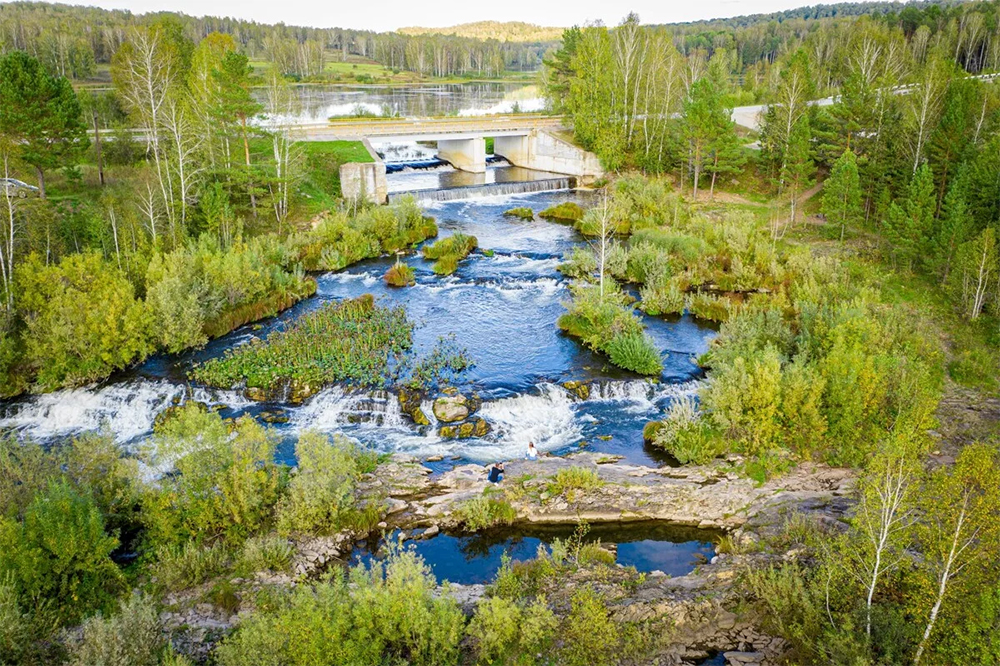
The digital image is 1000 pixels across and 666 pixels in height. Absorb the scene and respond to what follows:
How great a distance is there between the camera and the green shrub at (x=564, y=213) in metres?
44.9

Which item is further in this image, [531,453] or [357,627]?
[531,453]

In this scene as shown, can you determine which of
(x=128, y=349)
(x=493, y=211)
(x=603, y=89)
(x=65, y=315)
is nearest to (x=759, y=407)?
(x=128, y=349)

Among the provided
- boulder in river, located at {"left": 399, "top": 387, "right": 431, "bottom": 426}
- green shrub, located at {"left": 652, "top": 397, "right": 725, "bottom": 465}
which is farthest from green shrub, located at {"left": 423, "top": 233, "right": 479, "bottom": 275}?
green shrub, located at {"left": 652, "top": 397, "right": 725, "bottom": 465}

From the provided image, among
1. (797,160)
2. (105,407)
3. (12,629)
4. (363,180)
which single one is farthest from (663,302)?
(12,629)

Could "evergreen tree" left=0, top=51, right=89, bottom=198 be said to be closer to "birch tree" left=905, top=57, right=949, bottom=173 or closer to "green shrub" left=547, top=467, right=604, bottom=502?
"green shrub" left=547, top=467, right=604, bottom=502

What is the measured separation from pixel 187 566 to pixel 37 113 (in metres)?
27.9

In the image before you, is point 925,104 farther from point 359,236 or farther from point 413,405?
point 413,405

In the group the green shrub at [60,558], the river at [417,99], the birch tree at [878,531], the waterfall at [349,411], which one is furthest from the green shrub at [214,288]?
the river at [417,99]

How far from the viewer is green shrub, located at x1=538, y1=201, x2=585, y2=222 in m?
44.9

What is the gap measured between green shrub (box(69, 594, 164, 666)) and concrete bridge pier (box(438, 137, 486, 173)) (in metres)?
48.7

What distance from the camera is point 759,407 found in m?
19.6

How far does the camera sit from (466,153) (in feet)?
193

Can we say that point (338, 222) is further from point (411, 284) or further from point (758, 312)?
point (758, 312)

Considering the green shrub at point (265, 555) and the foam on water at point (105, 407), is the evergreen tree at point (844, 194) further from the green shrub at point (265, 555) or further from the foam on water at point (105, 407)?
the green shrub at point (265, 555)
